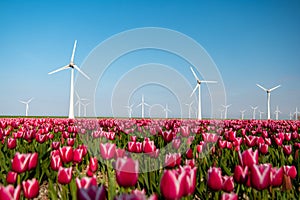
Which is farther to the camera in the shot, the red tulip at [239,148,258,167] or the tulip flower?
the red tulip at [239,148,258,167]

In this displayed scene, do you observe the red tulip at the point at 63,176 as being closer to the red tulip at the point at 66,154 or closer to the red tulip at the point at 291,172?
the red tulip at the point at 66,154

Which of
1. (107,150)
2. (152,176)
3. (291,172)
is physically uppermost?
(107,150)

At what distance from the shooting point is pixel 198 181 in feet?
11.6

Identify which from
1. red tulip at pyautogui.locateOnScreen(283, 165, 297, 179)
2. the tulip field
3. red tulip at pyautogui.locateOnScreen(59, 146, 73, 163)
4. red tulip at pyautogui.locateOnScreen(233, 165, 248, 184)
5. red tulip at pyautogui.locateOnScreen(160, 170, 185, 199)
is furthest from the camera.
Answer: red tulip at pyautogui.locateOnScreen(59, 146, 73, 163)

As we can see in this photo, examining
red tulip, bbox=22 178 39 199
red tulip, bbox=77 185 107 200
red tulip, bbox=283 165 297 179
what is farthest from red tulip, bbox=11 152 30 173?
red tulip, bbox=283 165 297 179

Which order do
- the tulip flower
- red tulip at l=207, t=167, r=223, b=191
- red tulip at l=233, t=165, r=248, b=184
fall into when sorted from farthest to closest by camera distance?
red tulip at l=233, t=165, r=248, b=184, red tulip at l=207, t=167, r=223, b=191, the tulip flower

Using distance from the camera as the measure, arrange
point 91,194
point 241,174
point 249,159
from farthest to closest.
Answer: point 249,159, point 241,174, point 91,194

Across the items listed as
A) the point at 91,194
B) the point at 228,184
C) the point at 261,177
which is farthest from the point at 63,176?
the point at 261,177

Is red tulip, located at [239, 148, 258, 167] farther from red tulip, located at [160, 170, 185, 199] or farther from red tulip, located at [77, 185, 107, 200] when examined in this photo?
red tulip, located at [77, 185, 107, 200]

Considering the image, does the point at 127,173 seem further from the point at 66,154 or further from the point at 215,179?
the point at 66,154

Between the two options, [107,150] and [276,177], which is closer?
[276,177]

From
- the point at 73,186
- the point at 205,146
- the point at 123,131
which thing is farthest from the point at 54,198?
the point at 123,131

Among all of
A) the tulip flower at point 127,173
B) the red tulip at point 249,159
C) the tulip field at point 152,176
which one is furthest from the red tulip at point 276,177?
the tulip flower at point 127,173

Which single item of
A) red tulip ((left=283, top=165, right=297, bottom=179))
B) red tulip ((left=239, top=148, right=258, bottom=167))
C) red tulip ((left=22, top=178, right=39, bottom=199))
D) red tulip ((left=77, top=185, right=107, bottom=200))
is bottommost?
red tulip ((left=22, top=178, right=39, bottom=199))
